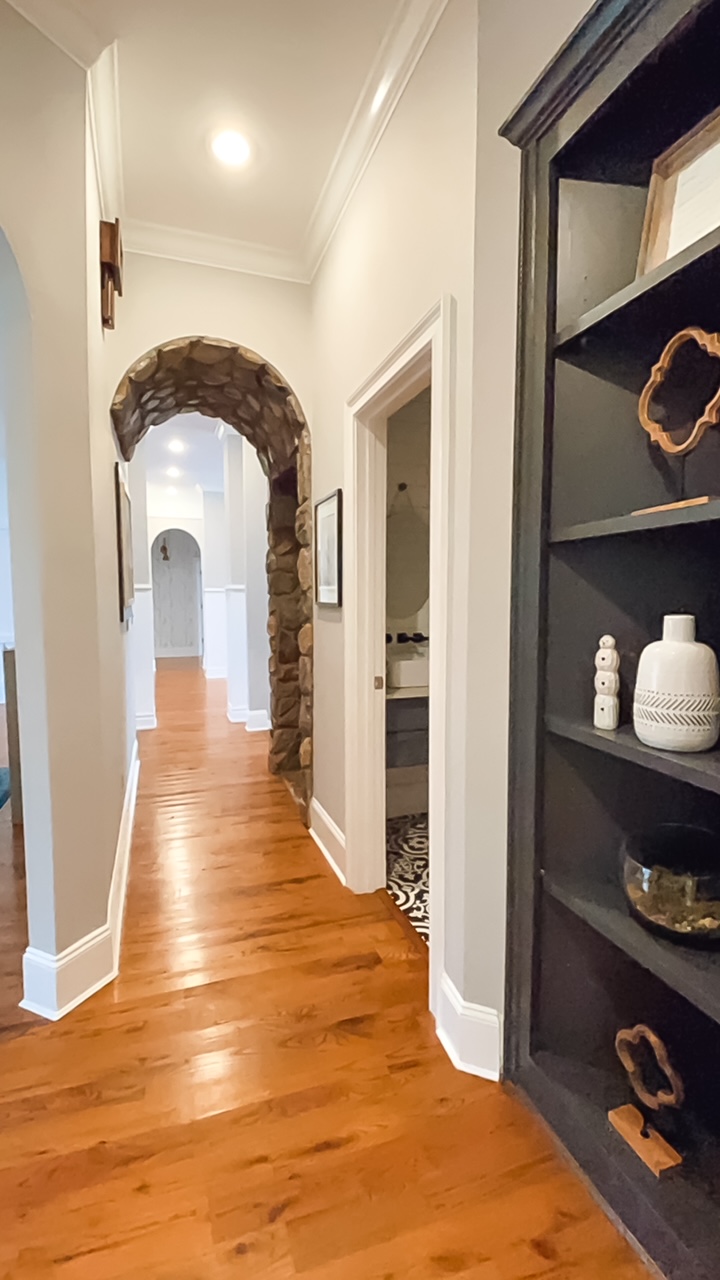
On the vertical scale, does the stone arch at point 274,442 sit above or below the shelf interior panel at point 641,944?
above

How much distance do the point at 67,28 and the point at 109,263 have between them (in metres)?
0.63

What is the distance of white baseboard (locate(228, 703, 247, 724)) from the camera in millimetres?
5660

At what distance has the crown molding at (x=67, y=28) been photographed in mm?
1574

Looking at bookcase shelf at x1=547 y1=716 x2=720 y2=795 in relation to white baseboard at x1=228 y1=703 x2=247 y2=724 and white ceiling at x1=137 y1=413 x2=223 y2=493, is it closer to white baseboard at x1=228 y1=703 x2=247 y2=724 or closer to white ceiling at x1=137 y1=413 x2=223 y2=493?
white ceiling at x1=137 y1=413 x2=223 y2=493

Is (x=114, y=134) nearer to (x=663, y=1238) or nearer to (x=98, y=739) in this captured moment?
(x=98, y=739)

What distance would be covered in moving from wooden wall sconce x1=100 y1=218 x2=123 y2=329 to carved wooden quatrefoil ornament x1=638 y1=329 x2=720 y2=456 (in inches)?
76.2

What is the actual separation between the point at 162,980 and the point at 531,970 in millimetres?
1244

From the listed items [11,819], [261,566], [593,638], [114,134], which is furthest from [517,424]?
[261,566]

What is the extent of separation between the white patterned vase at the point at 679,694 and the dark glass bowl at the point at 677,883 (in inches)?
10.8

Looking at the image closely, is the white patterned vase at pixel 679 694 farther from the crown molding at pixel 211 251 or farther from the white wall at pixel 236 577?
the white wall at pixel 236 577

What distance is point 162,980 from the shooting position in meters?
2.02

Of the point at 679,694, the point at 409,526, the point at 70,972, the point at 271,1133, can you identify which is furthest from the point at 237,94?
the point at 271,1133

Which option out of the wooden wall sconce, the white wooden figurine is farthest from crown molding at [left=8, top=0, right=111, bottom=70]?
the white wooden figurine

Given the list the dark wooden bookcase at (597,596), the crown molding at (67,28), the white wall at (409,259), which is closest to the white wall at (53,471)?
the crown molding at (67,28)
